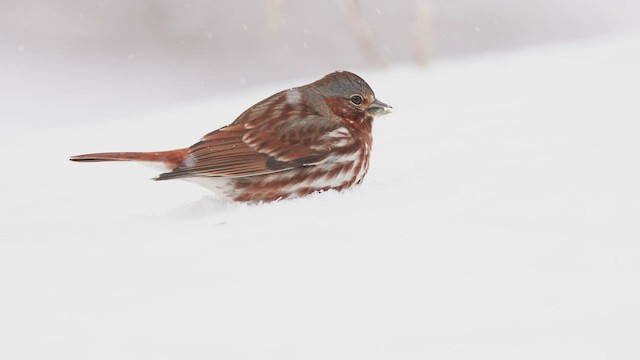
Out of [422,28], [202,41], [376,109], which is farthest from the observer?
[202,41]

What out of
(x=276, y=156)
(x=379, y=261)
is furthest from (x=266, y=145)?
(x=379, y=261)

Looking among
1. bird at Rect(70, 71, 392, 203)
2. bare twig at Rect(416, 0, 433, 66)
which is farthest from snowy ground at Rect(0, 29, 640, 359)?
bare twig at Rect(416, 0, 433, 66)

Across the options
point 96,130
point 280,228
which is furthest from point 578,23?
Result: point 280,228

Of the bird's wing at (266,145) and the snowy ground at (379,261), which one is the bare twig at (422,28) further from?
the bird's wing at (266,145)

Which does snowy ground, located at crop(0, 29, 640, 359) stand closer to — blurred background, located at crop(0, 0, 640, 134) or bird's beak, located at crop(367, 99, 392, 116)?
bird's beak, located at crop(367, 99, 392, 116)

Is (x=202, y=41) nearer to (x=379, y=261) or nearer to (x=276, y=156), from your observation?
(x=276, y=156)

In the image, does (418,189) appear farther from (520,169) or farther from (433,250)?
(433,250)

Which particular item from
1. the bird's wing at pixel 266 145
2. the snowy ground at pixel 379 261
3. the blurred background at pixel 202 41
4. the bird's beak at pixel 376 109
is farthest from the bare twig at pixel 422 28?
the blurred background at pixel 202 41
